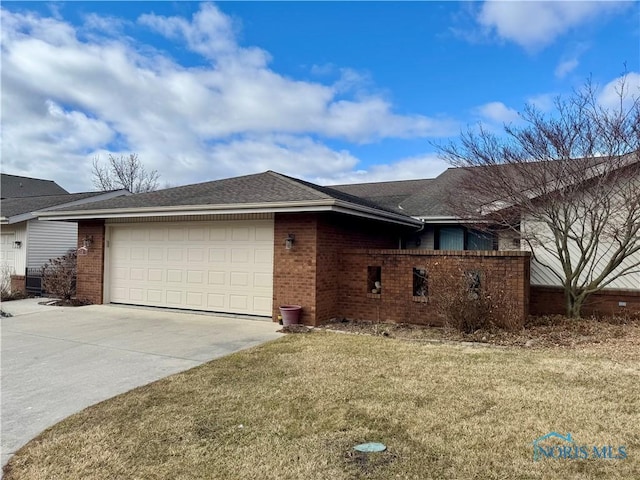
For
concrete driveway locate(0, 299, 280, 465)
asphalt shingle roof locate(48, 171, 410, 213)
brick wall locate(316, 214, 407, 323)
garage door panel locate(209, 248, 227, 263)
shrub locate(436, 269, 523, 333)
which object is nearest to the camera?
concrete driveway locate(0, 299, 280, 465)

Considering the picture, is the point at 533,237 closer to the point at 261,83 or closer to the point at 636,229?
the point at 636,229

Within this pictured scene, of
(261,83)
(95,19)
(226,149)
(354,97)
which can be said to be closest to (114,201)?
(95,19)

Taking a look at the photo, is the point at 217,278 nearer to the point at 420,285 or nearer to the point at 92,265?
the point at 92,265

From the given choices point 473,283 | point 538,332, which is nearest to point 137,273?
point 473,283

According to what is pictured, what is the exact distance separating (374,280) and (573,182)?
464 cm

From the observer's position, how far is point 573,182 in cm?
859

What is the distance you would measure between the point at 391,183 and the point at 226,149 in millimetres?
11580

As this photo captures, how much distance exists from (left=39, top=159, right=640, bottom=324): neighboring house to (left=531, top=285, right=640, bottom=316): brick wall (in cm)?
17

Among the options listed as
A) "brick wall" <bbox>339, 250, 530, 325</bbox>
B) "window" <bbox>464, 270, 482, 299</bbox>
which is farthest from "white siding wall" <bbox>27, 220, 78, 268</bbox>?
"window" <bbox>464, 270, 482, 299</bbox>

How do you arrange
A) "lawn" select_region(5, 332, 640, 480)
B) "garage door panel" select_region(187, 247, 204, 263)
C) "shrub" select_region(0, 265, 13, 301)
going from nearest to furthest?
"lawn" select_region(5, 332, 640, 480), "garage door panel" select_region(187, 247, 204, 263), "shrub" select_region(0, 265, 13, 301)

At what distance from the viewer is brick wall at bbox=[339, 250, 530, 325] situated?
8.12 metres

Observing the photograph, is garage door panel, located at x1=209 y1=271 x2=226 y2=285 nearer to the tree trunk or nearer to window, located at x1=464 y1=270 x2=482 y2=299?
window, located at x1=464 y1=270 x2=482 y2=299

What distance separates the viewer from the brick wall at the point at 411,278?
8.12m

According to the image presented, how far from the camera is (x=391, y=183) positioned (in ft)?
68.2
